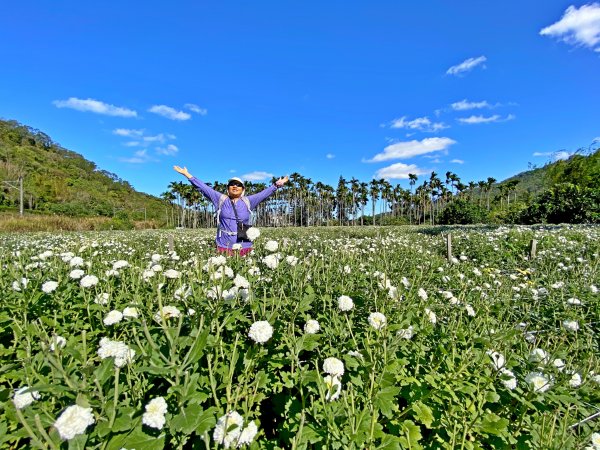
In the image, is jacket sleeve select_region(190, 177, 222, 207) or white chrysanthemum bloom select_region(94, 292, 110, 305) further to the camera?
jacket sleeve select_region(190, 177, 222, 207)

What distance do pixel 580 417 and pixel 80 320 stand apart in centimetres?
346

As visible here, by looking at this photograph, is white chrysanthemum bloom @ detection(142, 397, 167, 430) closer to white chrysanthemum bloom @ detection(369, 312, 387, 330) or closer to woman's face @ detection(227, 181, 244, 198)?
white chrysanthemum bloom @ detection(369, 312, 387, 330)

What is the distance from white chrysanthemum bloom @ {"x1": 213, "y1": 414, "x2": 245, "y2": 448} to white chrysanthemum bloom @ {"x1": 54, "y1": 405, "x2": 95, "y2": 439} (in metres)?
0.42

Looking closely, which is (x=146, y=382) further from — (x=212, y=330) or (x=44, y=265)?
(x=44, y=265)

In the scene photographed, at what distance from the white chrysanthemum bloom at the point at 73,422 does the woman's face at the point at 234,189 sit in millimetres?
4458

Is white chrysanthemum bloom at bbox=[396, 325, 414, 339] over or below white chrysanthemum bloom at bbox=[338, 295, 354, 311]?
below

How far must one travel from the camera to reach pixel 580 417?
194cm

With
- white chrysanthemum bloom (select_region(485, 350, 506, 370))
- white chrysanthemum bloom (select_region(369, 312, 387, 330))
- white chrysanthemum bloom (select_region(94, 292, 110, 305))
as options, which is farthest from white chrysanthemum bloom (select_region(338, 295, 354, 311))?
white chrysanthemum bloom (select_region(94, 292, 110, 305))

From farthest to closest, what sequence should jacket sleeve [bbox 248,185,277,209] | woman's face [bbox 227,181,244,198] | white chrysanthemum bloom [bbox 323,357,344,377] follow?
jacket sleeve [bbox 248,185,277,209] < woman's face [bbox 227,181,244,198] < white chrysanthemum bloom [bbox 323,357,344,377]

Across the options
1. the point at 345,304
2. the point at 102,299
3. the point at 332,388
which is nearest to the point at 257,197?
the point at 102,299

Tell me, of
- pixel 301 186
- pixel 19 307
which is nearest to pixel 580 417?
pixel 19 307

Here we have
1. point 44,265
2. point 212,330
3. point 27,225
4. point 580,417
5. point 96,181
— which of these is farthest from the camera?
point 96,181

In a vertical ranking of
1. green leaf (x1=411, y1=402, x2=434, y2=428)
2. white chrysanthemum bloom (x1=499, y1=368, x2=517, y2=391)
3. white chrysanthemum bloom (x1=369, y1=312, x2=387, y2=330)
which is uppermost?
white chrysanthemum bloom (x1=369, y1=312, x2=387, y2=330)

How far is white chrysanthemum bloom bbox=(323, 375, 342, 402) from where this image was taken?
1346 mm
